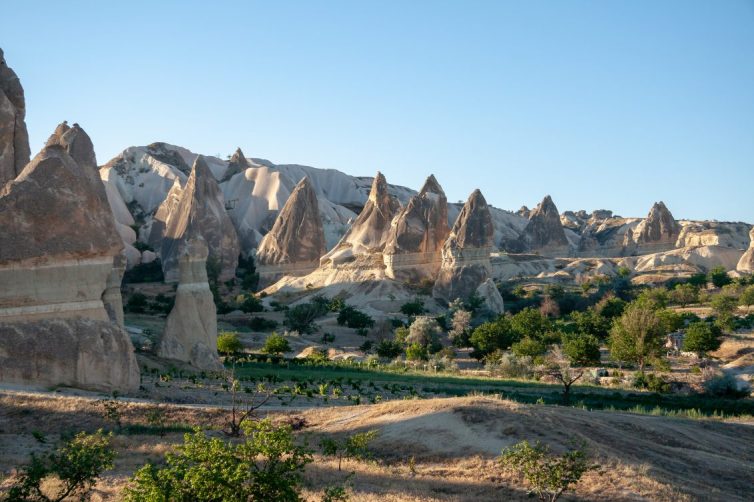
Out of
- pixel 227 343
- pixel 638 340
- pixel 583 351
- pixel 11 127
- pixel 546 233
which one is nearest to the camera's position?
pixel 11 127

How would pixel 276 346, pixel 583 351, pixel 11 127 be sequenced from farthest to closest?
1. pixel 276 346
2. pixel 583 351
3. pixel 11 127

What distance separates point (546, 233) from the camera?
88.2 meters

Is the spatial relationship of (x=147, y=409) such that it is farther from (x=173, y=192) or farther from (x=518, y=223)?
(x=518, y=223)

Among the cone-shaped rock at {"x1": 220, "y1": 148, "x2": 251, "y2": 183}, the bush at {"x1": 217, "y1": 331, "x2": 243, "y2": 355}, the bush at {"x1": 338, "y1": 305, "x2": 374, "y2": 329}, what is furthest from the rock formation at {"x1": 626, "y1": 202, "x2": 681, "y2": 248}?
the bush at {"x1": 217, "y1": 331, "x2": 243, "y2": 355}

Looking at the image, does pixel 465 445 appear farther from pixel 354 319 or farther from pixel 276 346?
pixel 354 319

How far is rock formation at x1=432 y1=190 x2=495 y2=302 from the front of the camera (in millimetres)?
53969

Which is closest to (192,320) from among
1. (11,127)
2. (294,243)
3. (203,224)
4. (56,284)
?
(11,127)

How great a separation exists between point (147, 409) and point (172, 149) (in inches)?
3300

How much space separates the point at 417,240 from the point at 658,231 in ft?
129

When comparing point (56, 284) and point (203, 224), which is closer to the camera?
point (56, 284)

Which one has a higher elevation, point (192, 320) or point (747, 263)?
point (747, 263)

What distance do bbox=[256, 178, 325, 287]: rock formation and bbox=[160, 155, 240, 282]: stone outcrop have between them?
261 centimetres

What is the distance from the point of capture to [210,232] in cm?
6556

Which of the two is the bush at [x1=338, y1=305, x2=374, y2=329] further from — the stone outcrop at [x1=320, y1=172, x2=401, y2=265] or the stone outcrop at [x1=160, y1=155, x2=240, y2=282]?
the stone outcrop at [x1=160, y1=155, x2=240, y2=282]
